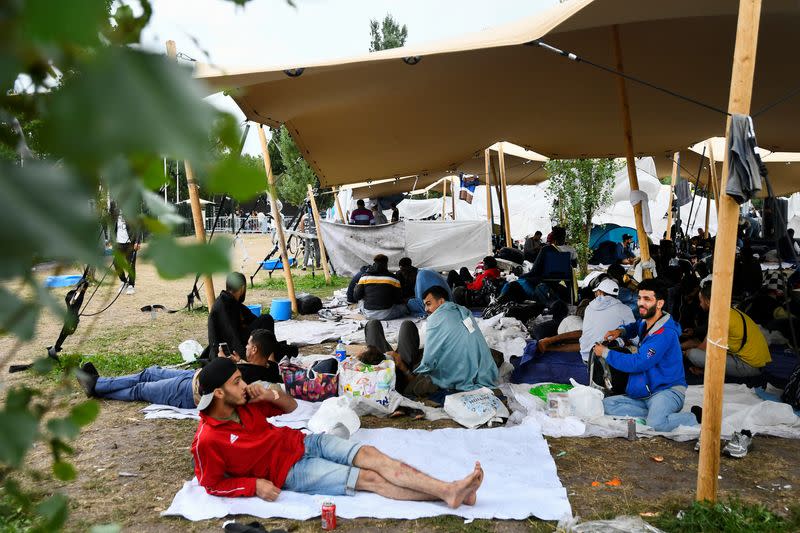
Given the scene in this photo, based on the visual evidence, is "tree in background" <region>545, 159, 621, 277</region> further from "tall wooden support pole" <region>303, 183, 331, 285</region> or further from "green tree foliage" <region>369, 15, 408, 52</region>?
"green tree foliage" <region>369, 15, 408, 52</region>

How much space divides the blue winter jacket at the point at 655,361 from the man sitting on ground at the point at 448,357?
43.2 inches

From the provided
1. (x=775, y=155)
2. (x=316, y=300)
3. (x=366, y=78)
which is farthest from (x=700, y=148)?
(x=366, y=78)

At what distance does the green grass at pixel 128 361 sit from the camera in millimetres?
6629

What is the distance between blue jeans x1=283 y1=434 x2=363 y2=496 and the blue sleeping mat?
8.91 feet

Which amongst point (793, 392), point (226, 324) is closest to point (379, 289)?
point (226, 324)

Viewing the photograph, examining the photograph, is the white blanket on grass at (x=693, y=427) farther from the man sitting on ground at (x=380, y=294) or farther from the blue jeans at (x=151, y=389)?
the man sitting on ground at (x=380, y=294)

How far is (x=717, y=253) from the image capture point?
335cm

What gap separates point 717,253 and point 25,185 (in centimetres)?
349

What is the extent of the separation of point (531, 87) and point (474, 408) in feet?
12.9

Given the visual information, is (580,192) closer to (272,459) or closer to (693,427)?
(693,427)

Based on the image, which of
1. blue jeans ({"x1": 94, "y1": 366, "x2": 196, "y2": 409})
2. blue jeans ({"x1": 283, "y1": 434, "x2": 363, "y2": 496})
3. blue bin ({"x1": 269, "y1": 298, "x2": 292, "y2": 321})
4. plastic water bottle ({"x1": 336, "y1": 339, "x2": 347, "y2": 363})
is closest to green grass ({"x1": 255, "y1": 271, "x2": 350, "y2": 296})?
blue bin ({"x1": 269, "y1": 298, "x2": 292, "y2": 321})

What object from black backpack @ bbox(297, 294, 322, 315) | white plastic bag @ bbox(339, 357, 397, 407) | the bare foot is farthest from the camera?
black backpack @ bbox(297, 294, 322, 315)

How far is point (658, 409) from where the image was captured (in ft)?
15.1

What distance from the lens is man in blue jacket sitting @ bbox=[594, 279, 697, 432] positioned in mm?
4621
